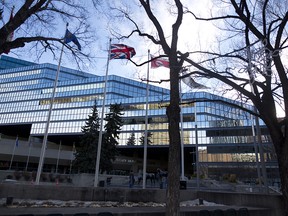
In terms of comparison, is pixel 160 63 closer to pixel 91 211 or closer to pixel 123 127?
pixel 91 211

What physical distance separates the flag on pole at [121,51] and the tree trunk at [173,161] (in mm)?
9614

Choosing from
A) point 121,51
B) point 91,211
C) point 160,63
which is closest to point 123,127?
point 160,63

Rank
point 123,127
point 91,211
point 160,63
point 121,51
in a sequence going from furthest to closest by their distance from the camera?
point 123,127, point 160,63, point 121,51, point 91,211

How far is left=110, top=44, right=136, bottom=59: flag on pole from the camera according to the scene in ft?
→ 57.2

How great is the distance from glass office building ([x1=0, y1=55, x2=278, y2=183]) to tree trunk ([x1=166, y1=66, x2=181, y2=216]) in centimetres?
4216

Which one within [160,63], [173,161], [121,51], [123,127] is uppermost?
[123,127]

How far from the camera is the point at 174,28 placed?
373 inches

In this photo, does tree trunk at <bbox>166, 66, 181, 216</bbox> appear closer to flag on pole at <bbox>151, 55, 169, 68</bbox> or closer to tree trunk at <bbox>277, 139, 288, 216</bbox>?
tree trunk at <bbox>277, 139, 288, 216</bbox>

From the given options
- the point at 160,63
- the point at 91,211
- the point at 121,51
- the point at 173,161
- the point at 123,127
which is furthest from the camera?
the point at 123,127

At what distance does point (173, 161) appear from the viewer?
7.46 meters

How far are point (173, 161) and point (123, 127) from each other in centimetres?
6399

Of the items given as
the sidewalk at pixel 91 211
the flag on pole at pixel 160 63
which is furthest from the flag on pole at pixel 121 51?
the sidewalk at pixel 91 211

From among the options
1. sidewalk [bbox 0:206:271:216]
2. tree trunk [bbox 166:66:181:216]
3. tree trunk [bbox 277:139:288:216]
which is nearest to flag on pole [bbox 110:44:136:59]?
tree trunk [bbox 166:66:181:216]

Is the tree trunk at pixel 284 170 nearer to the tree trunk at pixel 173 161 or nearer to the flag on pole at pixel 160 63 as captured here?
the tree trunk at pixel 173 161
